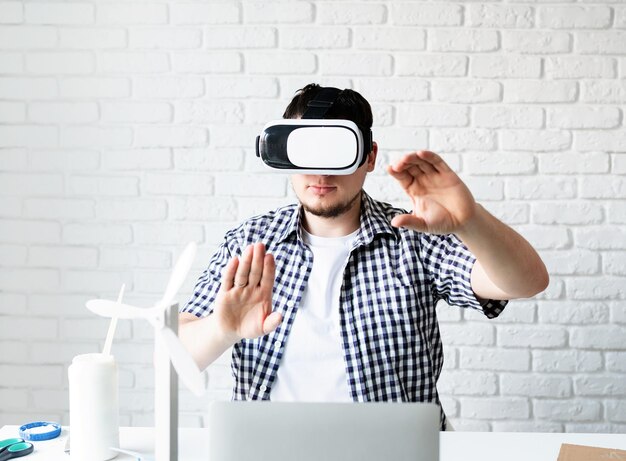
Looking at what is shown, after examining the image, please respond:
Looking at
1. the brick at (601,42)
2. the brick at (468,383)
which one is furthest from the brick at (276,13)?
the brick at (468,383)

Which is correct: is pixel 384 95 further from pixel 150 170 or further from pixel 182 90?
pixel 150 170

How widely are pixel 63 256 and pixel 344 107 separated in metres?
1.07

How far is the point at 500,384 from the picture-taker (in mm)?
2062

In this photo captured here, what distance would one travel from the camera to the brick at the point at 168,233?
2.10 meters

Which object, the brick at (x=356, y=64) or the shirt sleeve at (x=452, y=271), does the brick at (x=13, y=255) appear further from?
the shirt sleeve at (x=452, y=271)

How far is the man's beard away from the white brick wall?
0.52m

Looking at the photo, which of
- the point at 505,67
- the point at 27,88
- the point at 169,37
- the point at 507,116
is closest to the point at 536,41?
the point at 505,67

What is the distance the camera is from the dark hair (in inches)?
61.9

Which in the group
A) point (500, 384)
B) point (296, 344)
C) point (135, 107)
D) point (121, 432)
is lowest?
point (500, 384)

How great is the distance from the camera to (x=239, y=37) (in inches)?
81.4

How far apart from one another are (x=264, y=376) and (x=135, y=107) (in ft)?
3.24

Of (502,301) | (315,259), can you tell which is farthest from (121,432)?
(502,301)

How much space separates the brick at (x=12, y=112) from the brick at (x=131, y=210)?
352 millimetres

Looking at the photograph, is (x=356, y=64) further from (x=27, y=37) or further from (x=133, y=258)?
(x=27, y=37)
